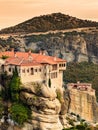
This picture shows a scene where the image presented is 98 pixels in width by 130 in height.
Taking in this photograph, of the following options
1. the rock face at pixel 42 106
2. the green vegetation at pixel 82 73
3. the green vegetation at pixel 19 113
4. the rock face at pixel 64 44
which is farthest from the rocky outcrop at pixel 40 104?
the rock face at pixel 64 44

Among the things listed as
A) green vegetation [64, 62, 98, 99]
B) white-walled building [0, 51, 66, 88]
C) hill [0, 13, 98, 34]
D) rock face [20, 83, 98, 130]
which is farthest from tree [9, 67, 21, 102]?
hill [0, 13, 98, 34]

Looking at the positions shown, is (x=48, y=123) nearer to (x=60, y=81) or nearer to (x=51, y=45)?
(x=60, y=81)

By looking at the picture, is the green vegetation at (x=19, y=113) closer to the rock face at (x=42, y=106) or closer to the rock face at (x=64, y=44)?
the rock face at (x=42, y=106)

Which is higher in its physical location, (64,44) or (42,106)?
(64,44)

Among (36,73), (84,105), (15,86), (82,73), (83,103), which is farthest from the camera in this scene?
(82,73)

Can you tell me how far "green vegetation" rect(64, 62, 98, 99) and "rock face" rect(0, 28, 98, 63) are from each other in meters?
9.52

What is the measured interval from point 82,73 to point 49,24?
154 ft

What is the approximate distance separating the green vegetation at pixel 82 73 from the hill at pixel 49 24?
28.8 meters

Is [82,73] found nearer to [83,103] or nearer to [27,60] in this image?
[83,103]

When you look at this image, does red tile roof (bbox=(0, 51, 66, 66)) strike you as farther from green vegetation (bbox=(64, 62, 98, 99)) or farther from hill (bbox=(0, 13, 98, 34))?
hill (bbox=(0, 13, 98, 34))

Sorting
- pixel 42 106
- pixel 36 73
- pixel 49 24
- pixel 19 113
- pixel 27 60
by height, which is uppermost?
pixel 27 60

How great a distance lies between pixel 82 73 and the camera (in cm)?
13275

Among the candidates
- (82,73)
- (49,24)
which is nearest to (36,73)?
(82,73)

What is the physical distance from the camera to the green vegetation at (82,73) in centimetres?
12507
